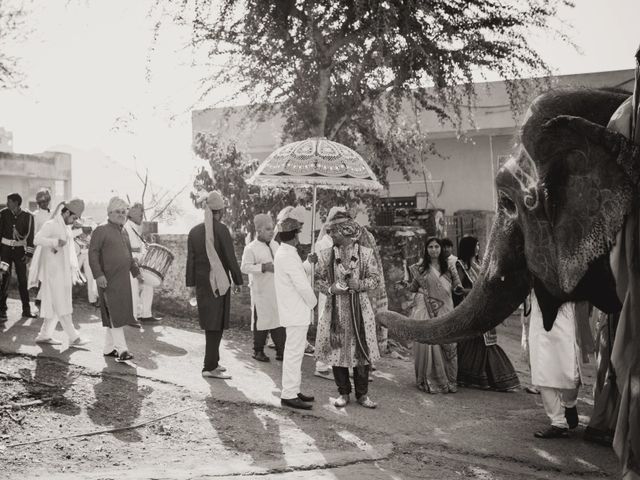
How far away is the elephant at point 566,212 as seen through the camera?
220cm

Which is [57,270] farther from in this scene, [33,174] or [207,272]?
[33,174]

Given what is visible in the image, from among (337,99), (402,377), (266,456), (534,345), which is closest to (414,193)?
(337,99)

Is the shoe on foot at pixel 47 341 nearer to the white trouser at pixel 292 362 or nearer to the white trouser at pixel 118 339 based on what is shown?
the white trouser at pixel 118 339

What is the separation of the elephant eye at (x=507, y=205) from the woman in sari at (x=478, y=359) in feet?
20.3

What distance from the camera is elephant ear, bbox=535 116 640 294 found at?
2.20 metres

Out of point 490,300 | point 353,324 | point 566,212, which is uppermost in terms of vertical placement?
point 566,212

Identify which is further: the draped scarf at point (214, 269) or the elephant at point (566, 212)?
the draped scarf at point (214, 269)

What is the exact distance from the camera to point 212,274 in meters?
8.14

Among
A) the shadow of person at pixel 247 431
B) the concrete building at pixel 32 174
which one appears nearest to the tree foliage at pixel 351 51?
the shadow of person at pixel 247 431

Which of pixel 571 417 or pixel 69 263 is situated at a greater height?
pixel 69 263

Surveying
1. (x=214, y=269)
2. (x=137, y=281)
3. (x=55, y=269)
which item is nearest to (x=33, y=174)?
(x=137, y=281)

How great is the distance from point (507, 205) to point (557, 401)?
481cm

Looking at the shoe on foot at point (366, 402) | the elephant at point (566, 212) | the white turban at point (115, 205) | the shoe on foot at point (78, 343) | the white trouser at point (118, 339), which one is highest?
the white turban at point (115, 205)

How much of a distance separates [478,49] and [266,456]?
7.54 m
